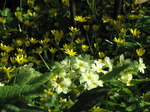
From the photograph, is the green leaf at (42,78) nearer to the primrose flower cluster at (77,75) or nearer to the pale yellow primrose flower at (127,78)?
the primrose flower cluster at (77,75)

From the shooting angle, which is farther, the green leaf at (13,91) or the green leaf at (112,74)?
the green leaf at (112,74)

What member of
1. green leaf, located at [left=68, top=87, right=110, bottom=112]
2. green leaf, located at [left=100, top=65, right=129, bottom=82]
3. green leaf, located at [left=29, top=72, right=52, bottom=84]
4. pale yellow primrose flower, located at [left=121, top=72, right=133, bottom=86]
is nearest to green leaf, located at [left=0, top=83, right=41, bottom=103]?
green leaf, located at [left=29, top=72, right=52, bottom=84]

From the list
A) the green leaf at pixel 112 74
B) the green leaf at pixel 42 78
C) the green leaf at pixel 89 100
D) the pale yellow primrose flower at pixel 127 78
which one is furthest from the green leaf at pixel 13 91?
the pale yellow primrose flower at pixel 127 78

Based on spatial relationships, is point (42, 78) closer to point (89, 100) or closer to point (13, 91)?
point (13, 91)

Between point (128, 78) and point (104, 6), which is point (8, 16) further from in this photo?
point (128, 78)

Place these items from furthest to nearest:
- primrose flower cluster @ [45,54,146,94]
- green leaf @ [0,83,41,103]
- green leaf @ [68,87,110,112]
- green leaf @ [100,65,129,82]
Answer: green leaf @ [100,65,129,82], primrose flower cluster @ [45,54,146,94], green leaf @ [0,83,41,103], green leaf @ [68,87,110,112]

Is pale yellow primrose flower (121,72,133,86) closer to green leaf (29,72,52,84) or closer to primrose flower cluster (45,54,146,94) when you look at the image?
primrose flower cluster (45,54,146,94)

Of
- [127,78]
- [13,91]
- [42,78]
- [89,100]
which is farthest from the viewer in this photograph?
[127,78]

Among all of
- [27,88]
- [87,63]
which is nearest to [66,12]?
[87,63]

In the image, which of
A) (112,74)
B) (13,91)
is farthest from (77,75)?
(13,91)

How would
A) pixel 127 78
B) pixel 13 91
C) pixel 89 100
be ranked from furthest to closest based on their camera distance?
1. pixel 127 78
2. pixel 13 91
3. pixel 89 100

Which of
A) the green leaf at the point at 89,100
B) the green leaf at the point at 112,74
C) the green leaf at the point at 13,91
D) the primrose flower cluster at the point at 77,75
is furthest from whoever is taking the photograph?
the green leaf at the point at 112,74

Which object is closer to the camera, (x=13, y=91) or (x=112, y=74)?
(x=13, y=91)
